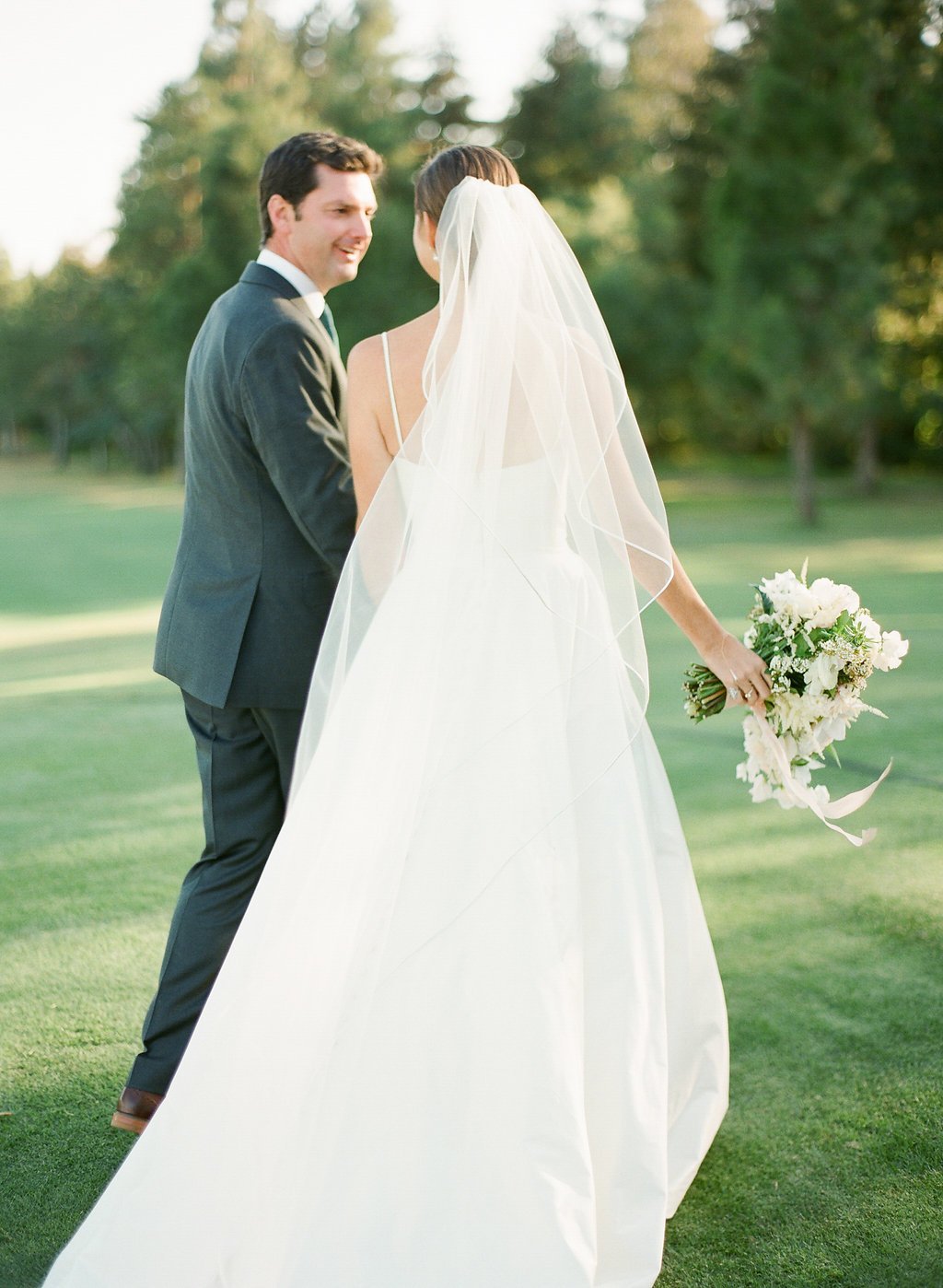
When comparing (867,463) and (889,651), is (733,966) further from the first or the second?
(867,463)

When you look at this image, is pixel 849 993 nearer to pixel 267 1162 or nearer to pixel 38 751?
pixel 267 1162

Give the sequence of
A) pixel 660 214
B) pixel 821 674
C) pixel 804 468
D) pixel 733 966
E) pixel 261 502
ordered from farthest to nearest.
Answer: pixel 660 214 → pixel 804 468 → pixel 733 966 → pixel 261 502 → pixel 821 674

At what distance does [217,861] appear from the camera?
303 centimetres

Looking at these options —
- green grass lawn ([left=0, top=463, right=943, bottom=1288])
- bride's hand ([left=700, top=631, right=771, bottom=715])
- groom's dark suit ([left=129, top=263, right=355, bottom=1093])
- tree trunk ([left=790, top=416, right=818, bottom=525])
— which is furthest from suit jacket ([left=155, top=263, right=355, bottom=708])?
tree trunk ([left=790, top=416, right=818, bottom=525])

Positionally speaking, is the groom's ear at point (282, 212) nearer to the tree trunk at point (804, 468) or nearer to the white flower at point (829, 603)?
the white flower at point (829, 603)

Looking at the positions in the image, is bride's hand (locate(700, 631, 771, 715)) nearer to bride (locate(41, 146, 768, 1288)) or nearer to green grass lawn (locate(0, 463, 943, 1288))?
bride (locate(41, 146, 768, 1288))

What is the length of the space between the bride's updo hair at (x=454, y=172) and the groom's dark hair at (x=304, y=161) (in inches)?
18.5

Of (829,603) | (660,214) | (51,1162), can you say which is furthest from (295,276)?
(660,214)

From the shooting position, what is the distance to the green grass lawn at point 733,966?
2572 mm

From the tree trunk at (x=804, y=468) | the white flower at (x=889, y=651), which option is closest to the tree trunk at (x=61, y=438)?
the tree trunk at (x=804, y=468)

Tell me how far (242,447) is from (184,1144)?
1.49m

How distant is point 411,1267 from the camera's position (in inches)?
83.9

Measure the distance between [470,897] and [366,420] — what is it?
1.01 metres

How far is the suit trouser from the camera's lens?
9.74 ft
